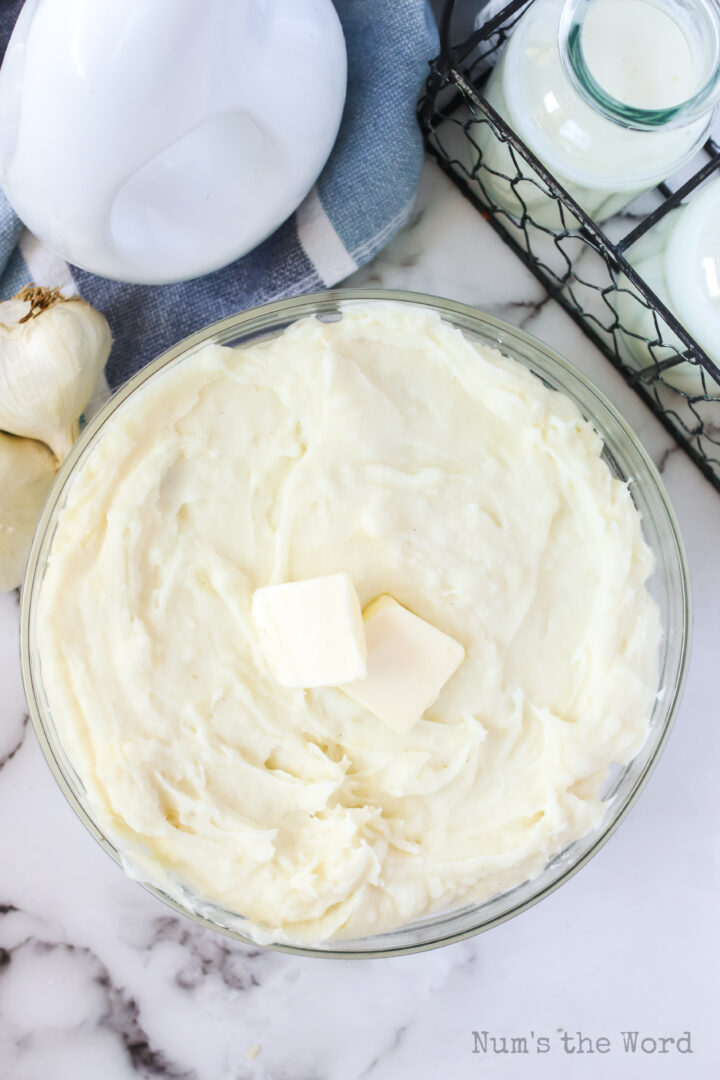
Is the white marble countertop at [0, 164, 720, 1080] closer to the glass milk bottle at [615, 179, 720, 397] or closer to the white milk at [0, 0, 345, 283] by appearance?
the glass milk bottle at [615, 179, 720, 397]

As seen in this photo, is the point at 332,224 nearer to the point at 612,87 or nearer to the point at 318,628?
the point at 612,87

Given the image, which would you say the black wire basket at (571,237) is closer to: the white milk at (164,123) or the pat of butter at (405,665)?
the white milk at (164,123)

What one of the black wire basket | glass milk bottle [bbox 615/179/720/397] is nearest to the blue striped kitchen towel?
the black wire basket

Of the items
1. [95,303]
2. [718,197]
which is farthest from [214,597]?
[718,197]

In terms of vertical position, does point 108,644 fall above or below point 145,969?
above

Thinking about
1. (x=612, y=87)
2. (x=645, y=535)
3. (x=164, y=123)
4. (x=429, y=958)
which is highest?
(x=612, y=87)

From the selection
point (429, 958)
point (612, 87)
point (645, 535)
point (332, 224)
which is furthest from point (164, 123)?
point (429, 958)

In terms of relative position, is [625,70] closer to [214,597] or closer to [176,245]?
[176,245]

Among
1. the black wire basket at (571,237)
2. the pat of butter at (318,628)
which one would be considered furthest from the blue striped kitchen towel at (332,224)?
the pat of butter at (318,628)
